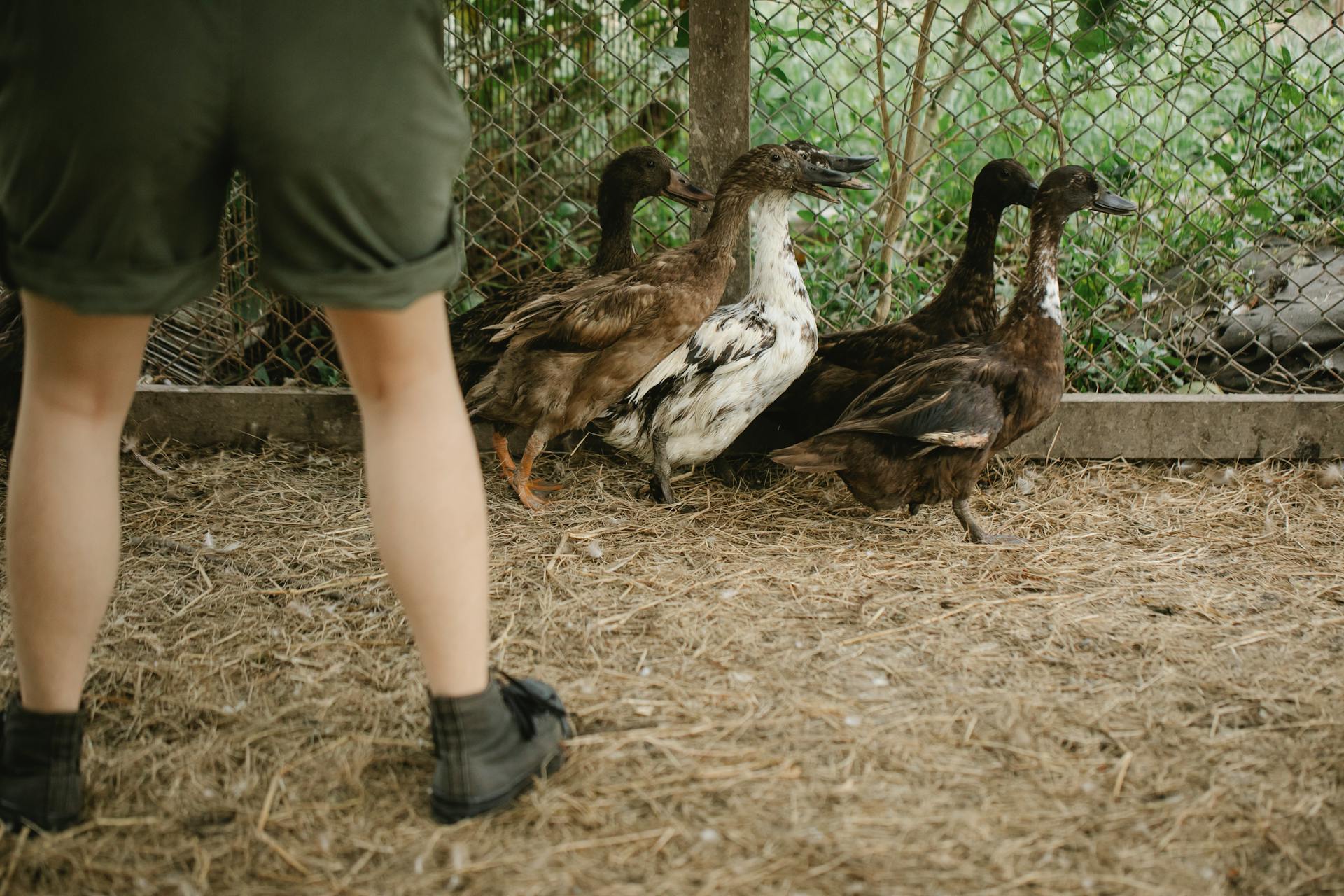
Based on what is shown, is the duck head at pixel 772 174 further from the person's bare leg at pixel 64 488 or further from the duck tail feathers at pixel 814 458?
the person's bare leg at pixel 64 488

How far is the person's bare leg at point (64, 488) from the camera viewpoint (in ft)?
5.87

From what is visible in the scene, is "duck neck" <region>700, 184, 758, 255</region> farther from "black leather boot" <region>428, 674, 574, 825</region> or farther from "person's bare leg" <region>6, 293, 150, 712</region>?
"person's bare leg" <region>6, 293, 150, 712</region>

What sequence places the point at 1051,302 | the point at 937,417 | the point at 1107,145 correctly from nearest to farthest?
the point at 937,417 → the point at 1051,302 → the point at 1107,145

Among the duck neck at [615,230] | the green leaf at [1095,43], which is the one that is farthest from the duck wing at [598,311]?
the green leaf at [1095,43]

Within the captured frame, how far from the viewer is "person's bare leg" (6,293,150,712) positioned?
1.79 m

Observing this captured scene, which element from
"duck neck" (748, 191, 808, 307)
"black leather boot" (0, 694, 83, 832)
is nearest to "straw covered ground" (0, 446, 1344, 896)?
"black leather boot" (0, 694, 83, 832)

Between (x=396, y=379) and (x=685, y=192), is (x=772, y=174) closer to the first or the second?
(x=685, y=192)

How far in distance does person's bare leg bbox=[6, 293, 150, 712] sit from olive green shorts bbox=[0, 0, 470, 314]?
0.13 meters

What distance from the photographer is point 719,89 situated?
4.02m

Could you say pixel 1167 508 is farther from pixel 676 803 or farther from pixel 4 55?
pixel 4 55

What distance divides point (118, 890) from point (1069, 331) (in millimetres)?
3905

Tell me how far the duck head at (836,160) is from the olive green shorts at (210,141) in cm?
249

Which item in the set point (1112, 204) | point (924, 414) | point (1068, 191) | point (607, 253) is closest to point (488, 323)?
point (607, 253)

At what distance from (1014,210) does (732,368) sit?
1937mm
